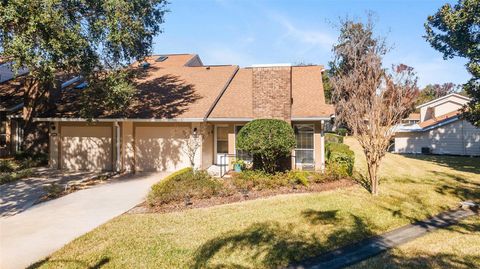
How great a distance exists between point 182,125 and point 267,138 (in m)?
5.15

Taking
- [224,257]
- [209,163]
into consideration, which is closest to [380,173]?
[209,163]

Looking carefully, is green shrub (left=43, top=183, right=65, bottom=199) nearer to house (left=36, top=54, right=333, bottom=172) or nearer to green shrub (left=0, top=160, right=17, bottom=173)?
house (left=36, top=54, right=333, bottom=172)

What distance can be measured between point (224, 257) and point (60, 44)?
9706 mm

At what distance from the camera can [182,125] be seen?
1625 centimetres

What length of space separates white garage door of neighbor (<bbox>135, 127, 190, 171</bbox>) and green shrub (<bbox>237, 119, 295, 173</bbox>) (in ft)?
13.8

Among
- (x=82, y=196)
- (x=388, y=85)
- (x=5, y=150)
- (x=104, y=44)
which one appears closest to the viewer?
(x=82, y=196)

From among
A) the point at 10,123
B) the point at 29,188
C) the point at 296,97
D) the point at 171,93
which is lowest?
the point at 29,188

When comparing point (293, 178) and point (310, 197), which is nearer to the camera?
point (310, 197)

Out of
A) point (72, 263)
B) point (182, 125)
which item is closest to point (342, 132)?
point (182, 125)

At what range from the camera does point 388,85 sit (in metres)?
16.7

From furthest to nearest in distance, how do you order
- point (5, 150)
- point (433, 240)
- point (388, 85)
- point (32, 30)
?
point (5, 150) < point (388, 85) < point (32, 30) < point (433, 240)

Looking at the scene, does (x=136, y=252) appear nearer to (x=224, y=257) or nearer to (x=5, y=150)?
(x=224, y=257)

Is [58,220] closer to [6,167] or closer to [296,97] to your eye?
[6,167]

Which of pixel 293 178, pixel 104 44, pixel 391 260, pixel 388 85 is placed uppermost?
pixel 104 44
